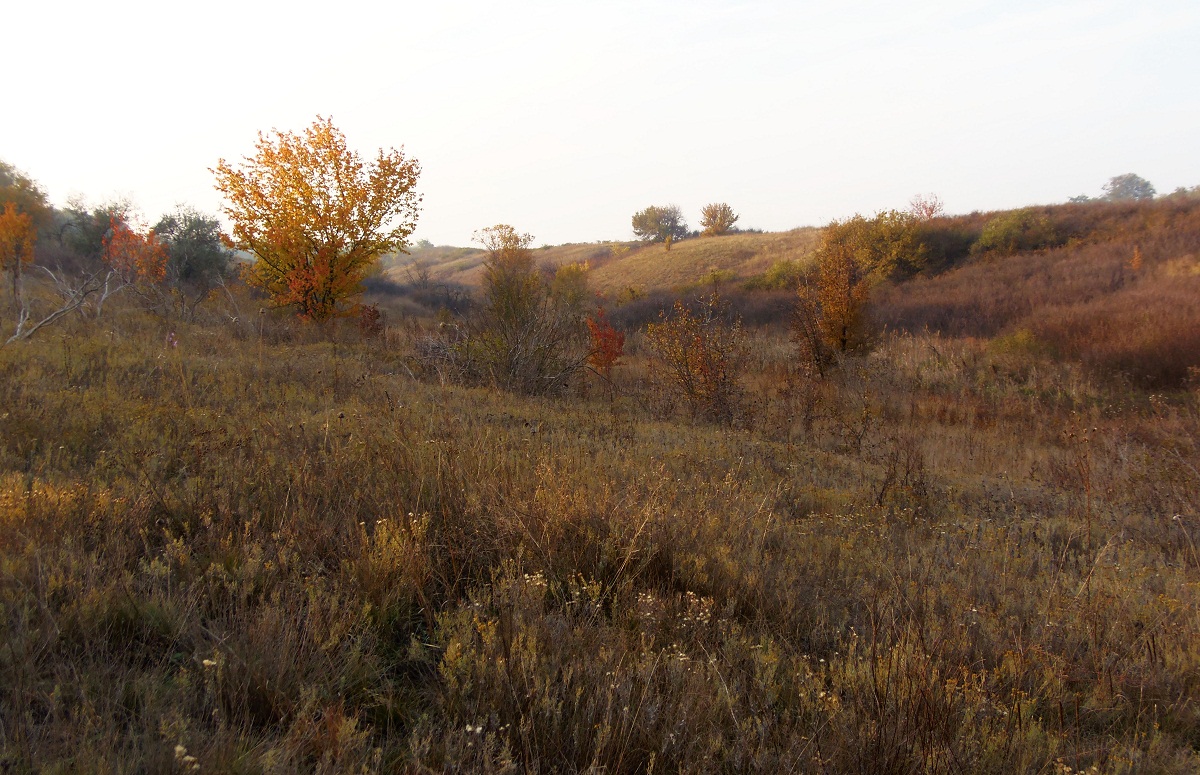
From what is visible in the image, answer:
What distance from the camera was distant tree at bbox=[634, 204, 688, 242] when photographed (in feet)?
267

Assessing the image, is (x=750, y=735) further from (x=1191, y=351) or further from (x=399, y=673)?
(x=1191, y=351)

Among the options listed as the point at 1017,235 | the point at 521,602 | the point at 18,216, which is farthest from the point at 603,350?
the point at 1017,235

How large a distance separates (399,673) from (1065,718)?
2.56 meters

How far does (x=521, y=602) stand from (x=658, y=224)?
83626 mm

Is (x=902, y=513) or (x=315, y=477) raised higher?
(x=315, y=477)

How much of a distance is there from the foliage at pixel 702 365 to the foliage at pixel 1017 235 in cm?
2694

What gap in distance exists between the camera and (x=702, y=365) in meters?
11.7

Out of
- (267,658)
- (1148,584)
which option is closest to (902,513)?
(1148,584)

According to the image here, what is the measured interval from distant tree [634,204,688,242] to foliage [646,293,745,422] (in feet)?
232

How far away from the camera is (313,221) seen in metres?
16.7

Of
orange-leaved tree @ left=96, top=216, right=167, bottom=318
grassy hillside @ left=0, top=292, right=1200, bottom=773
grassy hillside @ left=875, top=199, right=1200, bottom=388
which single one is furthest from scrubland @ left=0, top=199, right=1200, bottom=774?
orange-leaved tree @ left=96, top=216, right=167, bottom=318

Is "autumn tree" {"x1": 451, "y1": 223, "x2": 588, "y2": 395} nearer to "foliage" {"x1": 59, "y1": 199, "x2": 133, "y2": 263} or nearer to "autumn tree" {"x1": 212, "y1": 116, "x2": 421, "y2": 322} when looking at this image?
"autumn tree" {"x1": 212, "y1": 116, "x2": 421, "y2": 322}

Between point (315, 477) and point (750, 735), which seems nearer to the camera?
point (750, 735)

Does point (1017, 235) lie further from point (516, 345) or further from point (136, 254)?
point (136, 254)
